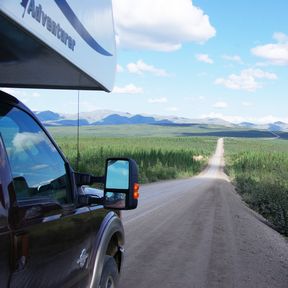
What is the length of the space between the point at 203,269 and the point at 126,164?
4415 mm

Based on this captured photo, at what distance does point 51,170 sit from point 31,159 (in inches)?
9.9

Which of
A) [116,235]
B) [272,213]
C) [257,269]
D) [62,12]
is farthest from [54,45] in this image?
[272,213]

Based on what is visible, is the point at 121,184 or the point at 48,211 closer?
the point at 48,211

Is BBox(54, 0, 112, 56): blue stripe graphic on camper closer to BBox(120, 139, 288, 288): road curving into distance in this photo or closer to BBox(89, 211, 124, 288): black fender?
BBox(89, 211, 124, 288): black fender

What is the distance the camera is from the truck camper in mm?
2385

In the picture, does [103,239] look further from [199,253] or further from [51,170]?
[199,253]

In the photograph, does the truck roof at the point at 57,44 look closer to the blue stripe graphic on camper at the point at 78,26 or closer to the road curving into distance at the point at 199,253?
the blue stripe graphic on camper at the point at 78,26

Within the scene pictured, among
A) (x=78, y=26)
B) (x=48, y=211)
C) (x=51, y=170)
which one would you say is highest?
(x=78, y=26)

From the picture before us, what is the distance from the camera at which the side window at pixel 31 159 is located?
270cm

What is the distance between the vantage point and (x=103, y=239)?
3805mm

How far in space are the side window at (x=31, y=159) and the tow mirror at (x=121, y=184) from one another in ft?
0.95

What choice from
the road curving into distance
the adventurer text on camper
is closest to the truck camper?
the adventurer text on camper

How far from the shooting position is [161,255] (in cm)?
A: 836

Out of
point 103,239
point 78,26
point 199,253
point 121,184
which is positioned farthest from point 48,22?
point 199,253
